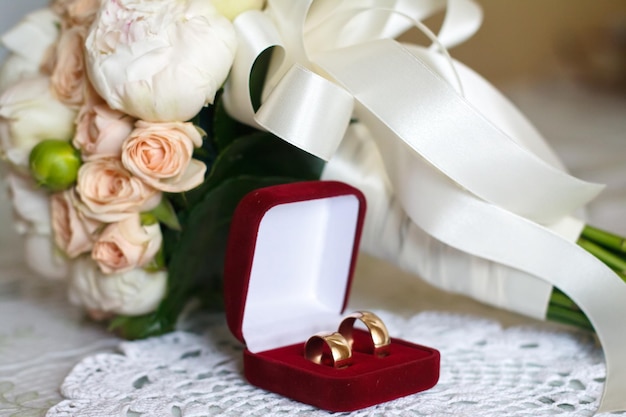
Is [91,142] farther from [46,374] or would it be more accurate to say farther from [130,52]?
[46,374]

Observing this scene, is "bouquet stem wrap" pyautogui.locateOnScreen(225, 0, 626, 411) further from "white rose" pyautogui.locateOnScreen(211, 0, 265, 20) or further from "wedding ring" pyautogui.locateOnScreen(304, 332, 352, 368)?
"wedding ring" pyautogui.locateOnScreen(304, 332, 352, 368)

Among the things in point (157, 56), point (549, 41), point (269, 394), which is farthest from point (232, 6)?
point (549, 41)

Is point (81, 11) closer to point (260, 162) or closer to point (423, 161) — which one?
point (260, 162)

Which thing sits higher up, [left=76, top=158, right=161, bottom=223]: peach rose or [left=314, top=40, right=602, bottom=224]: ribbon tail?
[left=314, top=40, right=602, bottom=224]: ribbon tail

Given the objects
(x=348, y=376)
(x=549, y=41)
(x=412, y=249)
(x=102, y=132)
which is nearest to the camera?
(x=348, y=376)

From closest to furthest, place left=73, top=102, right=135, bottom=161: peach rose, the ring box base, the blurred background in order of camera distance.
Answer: the ring box base
left=73, top=102, right=135, bottom=161: peach rose
the blurred background

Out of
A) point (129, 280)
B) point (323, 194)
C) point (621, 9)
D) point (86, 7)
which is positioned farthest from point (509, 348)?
point (621, 9)

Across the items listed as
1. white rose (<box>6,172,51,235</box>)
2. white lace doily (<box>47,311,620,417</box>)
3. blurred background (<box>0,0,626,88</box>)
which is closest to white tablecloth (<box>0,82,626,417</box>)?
white lace doily (<box>47,311,620,417</box>)
